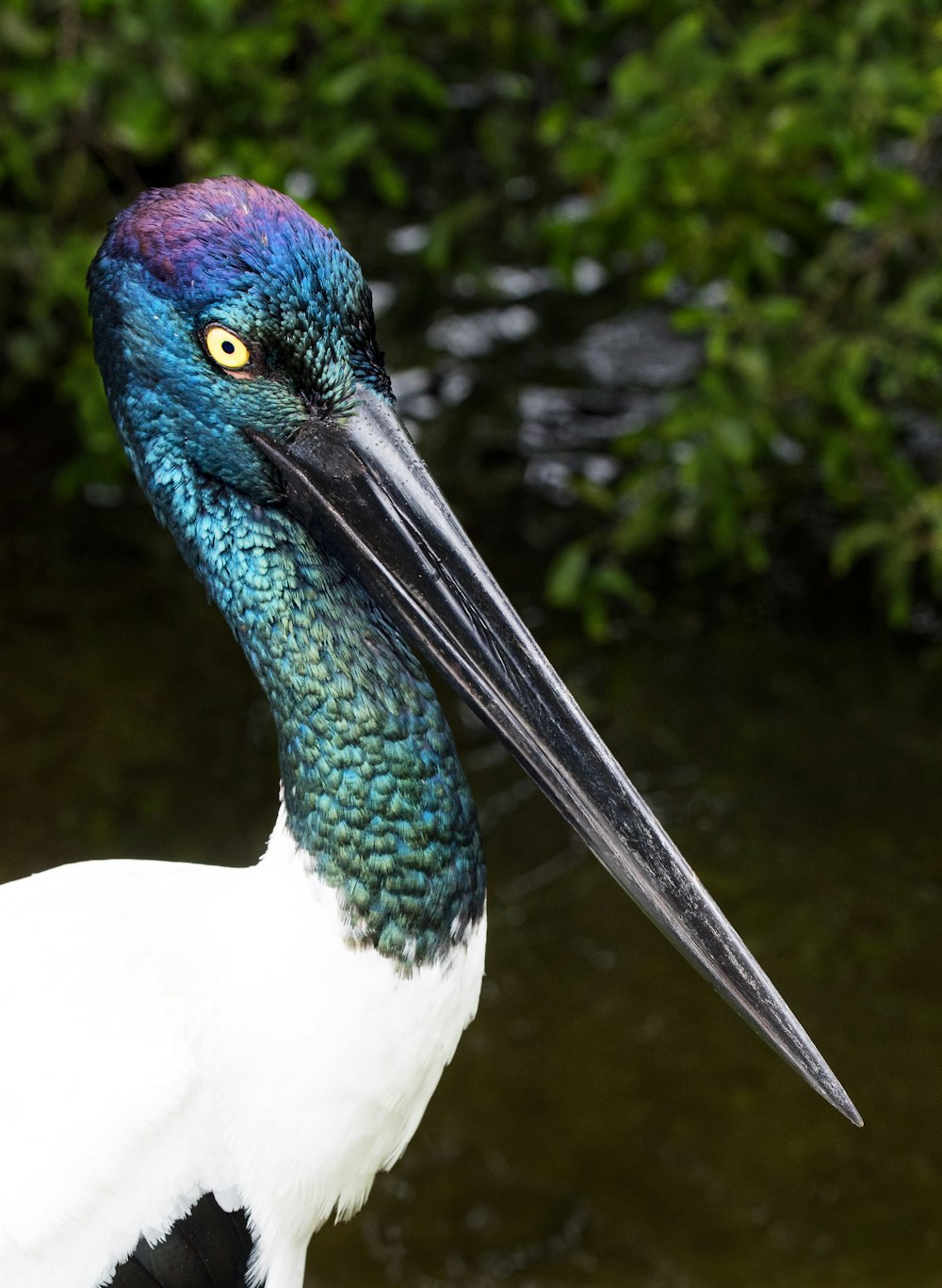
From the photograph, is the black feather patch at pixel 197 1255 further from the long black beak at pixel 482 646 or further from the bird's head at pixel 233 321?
the bird's head at pixel 233 321

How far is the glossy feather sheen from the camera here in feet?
5.84

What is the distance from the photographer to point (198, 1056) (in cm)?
183

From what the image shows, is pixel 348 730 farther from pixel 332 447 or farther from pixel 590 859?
pixel 590 859

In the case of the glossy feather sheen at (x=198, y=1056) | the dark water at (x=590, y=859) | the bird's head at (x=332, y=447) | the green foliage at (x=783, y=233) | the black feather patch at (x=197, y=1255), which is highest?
the bird's head at (x=332, y=447)

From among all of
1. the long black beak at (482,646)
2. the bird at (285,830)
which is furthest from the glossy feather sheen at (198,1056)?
the long black beak at (482,646)

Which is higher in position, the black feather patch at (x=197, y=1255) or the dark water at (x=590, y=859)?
the black feather patch at (x=197, y=1255)

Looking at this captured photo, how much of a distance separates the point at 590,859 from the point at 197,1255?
82.0 inches

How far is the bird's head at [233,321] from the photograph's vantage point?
170 cm

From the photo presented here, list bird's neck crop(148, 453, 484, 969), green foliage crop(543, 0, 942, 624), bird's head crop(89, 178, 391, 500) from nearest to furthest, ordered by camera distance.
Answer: bird's head crop(89, 178, 391, 500)
bird's neck crop(148, 453, 484, 969)
green foliage crop(543, 0, 942, 624)

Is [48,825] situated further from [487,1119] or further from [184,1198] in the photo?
[184,1198]

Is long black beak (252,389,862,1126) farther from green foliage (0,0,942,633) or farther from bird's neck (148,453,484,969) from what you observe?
green foliage (0,0,942,633)

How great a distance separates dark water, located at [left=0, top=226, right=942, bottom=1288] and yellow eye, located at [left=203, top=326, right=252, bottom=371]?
1818 mm

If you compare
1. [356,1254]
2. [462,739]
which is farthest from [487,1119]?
[462,739]

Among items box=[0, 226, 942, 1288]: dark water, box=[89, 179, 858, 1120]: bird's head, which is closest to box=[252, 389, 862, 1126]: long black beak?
box=[89, 179, 858, 1120]: bird's head
